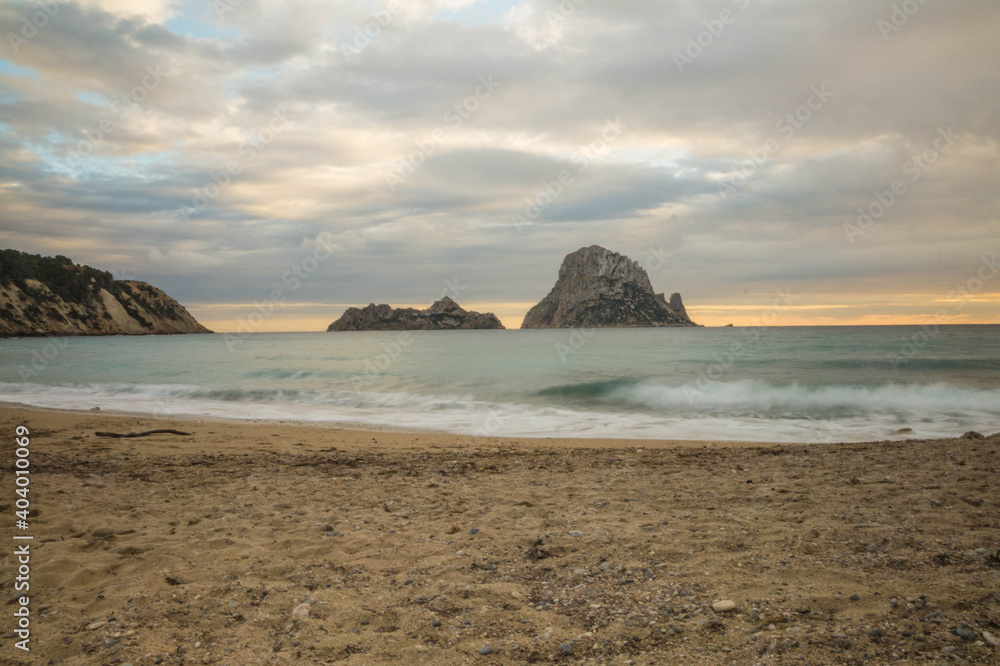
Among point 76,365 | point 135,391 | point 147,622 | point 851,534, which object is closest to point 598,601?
point 851,534

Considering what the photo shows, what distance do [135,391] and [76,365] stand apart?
17.2m

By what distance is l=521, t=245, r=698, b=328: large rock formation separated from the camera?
158 m

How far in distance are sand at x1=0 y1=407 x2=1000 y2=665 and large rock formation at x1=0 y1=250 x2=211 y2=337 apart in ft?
365

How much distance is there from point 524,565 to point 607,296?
159652mm

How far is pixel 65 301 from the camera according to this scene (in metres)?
98.6

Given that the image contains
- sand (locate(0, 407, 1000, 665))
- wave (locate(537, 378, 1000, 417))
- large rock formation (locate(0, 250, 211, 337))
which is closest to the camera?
sand (locate(0, 407, 1000, 665))

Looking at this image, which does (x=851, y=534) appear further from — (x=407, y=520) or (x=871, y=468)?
(x=407, y=520)

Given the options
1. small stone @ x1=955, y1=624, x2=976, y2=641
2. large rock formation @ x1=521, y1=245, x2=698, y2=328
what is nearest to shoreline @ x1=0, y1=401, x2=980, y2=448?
small stone @ x1=955, y1=624, x2=976, y2=641

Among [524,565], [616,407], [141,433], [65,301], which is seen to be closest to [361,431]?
[141,433]

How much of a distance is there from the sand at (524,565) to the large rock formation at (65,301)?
111m

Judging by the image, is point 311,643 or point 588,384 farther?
point 588,384

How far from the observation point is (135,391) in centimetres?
2180

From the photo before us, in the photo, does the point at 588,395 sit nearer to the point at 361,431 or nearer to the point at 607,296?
the point at 361,431

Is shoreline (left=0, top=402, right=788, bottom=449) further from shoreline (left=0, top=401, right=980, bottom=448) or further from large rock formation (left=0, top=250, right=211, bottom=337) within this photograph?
large rock formation (left=0, top=250, right=211, bottom=337)
